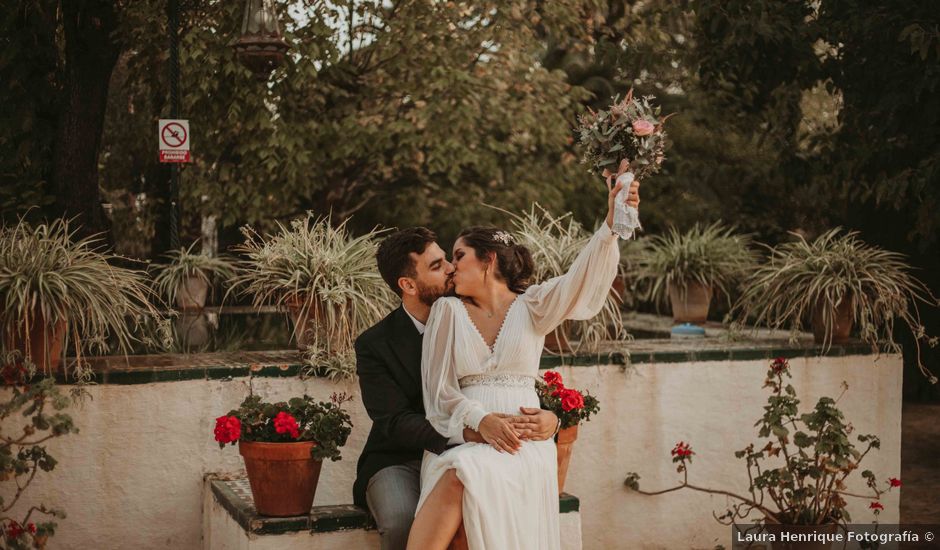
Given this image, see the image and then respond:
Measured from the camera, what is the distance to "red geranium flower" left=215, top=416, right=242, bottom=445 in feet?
12.9

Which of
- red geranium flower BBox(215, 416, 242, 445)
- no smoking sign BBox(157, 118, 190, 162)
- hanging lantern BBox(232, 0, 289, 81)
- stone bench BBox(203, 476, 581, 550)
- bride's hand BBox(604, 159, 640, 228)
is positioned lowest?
stone bench BBox(203, 476, 581, 550)

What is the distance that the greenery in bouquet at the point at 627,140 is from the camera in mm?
3607

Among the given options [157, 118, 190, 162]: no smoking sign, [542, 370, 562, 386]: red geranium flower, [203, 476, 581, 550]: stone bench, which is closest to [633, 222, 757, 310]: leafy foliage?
[542, 370, 562, 386]: red geranium flower

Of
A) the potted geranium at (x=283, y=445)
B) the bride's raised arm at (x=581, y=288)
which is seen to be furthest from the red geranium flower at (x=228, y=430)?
the bride's raised arm at (x=581, y=288)

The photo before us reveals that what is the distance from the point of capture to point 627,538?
5.61 metres

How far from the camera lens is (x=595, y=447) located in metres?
5.51

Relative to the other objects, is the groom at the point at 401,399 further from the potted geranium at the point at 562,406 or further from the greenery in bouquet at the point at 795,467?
Result: the greenery in bouquet at the point at 795,467

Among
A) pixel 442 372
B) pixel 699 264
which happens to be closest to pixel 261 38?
pixel 699 264

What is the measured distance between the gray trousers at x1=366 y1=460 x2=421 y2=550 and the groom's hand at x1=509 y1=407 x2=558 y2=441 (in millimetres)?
485

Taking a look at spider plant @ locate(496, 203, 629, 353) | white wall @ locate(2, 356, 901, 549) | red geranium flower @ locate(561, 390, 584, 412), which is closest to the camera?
red geranium flower @ locate(561, 390, 584, 412)

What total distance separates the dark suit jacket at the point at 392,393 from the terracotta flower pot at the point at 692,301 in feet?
11.1

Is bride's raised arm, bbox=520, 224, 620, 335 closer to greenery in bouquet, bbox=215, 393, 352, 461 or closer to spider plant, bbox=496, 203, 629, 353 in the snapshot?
greenery in bouquet, bbox=215, 393, 352, 461

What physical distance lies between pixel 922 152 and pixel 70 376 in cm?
545

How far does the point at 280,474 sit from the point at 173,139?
13.9 ft
